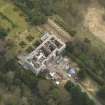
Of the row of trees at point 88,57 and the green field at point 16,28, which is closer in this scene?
the row of trees at point 88,57

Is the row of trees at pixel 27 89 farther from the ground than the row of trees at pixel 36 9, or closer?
closer

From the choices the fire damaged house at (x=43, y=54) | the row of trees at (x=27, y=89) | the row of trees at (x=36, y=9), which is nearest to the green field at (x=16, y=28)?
the row of trees at (x=36, y=9)

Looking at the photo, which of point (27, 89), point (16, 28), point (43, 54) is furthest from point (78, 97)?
point (16, 28)

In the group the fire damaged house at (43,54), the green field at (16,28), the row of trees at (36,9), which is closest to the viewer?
the fire damaged house at (43,54)

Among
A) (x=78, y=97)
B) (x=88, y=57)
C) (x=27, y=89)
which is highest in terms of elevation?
(x=88, y=57)

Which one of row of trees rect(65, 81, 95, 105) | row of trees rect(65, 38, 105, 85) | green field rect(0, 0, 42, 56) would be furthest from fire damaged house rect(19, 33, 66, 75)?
row of trees rect(65, 81, 95, 105)

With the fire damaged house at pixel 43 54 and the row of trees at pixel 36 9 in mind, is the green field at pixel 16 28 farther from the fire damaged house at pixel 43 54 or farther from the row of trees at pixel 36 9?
the fire damaged house at pixel 43 54

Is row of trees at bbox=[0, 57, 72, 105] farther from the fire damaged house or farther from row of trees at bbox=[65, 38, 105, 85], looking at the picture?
row of trees at bbox=[65, 38, 105, 85]

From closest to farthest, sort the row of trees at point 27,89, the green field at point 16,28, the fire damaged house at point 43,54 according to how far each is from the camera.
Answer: the row of trees at point 27,89, the fire damaged house at point 43,54, the green field at point 16,28

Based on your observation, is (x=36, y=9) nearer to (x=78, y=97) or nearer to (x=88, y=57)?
(x=88, y=57)
